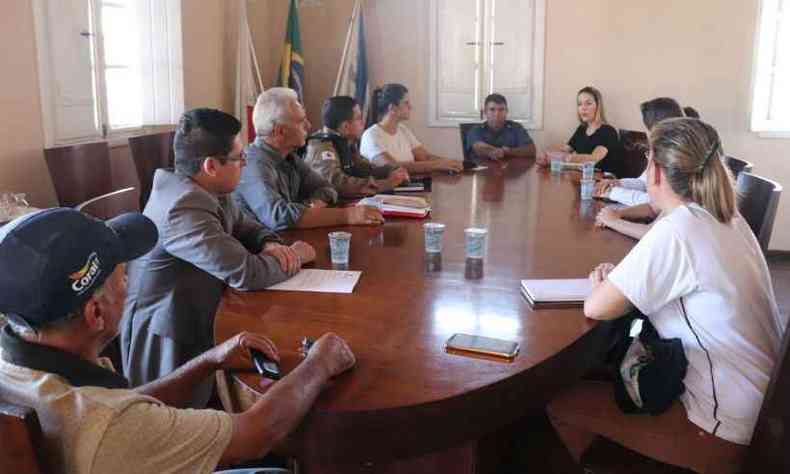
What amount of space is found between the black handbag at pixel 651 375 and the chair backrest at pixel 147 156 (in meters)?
2.89

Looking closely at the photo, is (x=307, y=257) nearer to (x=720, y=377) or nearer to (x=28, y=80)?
(x=720, y=377)

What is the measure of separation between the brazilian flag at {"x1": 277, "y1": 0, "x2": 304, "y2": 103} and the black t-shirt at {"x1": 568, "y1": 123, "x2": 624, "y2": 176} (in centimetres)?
218

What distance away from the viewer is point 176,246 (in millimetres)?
1887

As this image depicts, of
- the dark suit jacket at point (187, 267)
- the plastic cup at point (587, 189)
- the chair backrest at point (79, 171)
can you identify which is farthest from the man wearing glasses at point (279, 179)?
the chair backrest at point (79, 171)

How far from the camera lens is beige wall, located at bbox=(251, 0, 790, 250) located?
5223 mm

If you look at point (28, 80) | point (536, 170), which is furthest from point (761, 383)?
Result: point (28, 80)

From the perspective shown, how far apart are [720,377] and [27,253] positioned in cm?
135

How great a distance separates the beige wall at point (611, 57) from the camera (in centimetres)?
522

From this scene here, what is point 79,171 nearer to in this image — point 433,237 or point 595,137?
point 433,237

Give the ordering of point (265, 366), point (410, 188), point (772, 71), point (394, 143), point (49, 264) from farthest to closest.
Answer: point (772, 71)
point (394, 143)
point (410, 188)
point (265, 366)
point (49, 264)

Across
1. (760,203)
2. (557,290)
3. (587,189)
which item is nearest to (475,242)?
(557,290)

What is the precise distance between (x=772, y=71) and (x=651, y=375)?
4.41 meters

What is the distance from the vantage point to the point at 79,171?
3.47 m

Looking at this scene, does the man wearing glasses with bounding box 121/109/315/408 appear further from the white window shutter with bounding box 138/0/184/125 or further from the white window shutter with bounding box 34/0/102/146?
the white window shutter with bounding box 138/0/184/125
